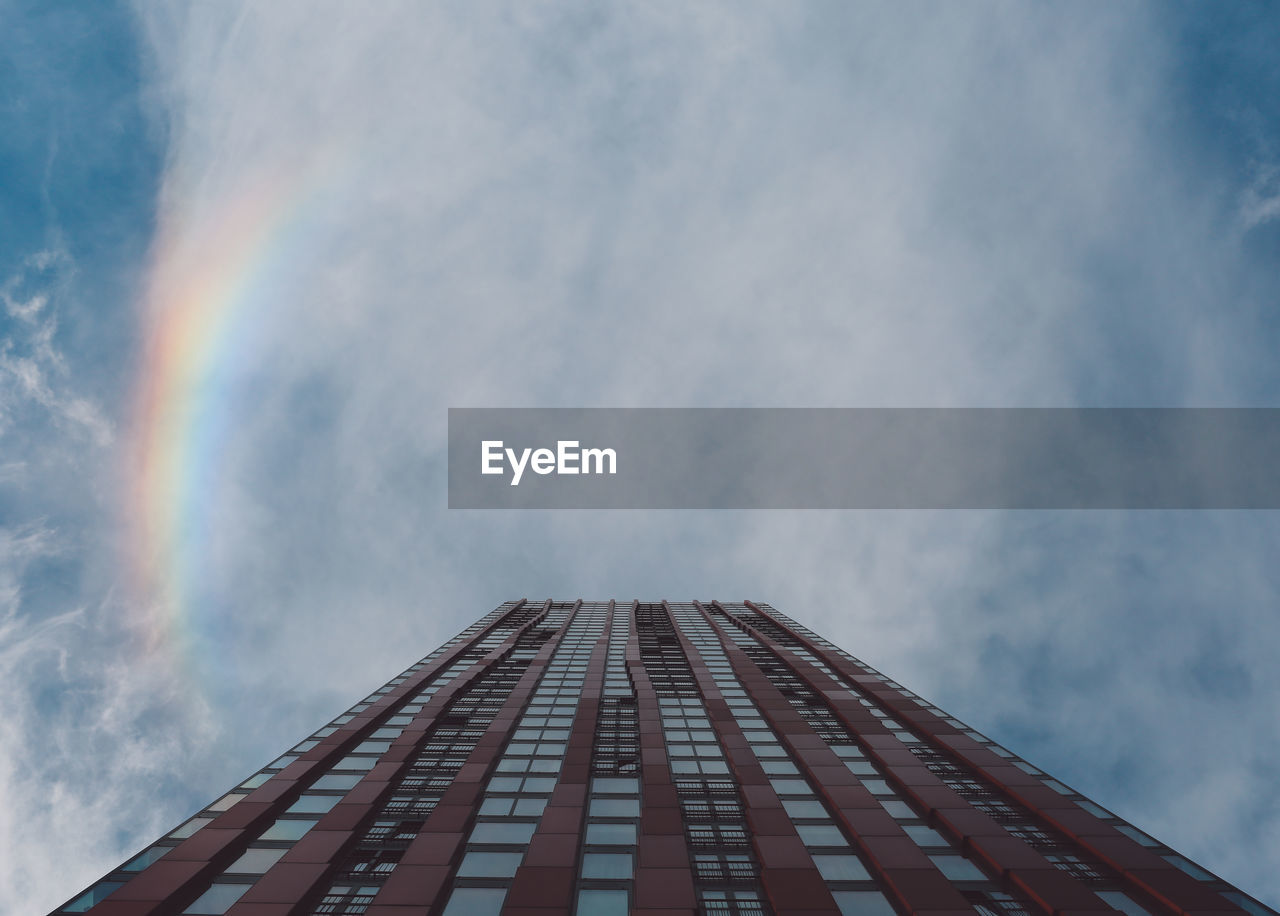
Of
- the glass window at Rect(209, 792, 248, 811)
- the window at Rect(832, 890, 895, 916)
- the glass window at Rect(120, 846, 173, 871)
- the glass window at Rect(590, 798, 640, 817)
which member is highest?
the glass window at Rect(120, 846, 173, 871)

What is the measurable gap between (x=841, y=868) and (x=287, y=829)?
17738 millimetres

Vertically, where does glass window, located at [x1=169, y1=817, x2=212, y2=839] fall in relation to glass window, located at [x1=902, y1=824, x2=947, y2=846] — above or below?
above

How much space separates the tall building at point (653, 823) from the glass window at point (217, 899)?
0.05 metres

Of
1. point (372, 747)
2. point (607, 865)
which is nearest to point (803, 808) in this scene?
point (607, 865)

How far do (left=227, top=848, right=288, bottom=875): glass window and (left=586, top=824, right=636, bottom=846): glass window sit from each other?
30.8 feet

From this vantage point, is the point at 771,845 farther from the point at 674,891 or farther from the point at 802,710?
the point at 802,710

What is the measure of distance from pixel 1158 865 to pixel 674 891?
45.8 feet

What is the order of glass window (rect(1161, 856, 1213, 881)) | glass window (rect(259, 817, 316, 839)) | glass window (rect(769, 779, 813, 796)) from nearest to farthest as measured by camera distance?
glass window (rect(1161, 856, 1213, 881)) → glass window (rect(259, 817, 316, 839)) → glass window (rect(769, 779, 813, 796))

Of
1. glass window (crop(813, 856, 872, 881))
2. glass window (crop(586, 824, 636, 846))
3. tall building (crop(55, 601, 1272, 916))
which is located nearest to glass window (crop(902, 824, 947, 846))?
tall building (crop(55, 601, 1272, 916))

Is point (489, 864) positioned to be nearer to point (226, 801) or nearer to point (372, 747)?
point (226, 801)

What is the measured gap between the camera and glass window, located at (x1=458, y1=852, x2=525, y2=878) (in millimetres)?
16250

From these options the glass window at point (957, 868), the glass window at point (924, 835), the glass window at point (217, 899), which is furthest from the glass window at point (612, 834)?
the glass window at point (217, 899)

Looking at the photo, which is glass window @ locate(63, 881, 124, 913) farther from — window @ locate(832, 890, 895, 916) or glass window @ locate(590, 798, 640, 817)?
window @ locate(832, 890, 895, 916)

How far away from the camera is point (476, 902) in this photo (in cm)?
1522
